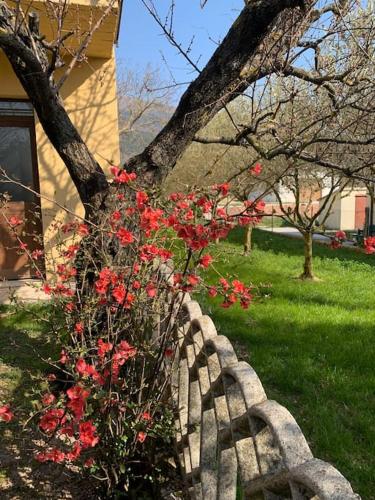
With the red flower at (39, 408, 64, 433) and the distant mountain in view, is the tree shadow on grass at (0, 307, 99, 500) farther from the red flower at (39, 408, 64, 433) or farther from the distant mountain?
the distant mountain

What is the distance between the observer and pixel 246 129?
4.06 meters

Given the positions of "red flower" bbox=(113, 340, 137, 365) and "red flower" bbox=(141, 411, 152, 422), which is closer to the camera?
"red flower" bbox=(113, 340, 137, 365)

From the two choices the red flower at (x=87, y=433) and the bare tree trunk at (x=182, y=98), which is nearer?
the red flower at (x=87, y=433)

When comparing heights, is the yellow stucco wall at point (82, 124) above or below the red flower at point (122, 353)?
above

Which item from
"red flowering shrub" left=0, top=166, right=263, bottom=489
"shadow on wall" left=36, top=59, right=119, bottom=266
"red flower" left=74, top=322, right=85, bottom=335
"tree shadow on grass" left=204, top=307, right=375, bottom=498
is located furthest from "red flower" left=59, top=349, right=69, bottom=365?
"shadow on wall" left=36, top=59, right=119, bottom=266

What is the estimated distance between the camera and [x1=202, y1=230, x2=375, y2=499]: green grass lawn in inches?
126

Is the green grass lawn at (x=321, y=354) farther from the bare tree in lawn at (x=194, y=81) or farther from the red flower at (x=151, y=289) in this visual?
the bare tree in lawn at (x=194, y=81)

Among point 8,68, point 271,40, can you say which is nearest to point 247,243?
point 8,68

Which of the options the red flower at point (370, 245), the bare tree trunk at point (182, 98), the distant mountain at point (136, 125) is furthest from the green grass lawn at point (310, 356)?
the distant mountain at point (136, 125)

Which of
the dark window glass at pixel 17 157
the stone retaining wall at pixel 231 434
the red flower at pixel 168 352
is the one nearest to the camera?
the stone retaining wall at pixel 231 434

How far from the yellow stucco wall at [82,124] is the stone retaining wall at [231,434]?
4.66m

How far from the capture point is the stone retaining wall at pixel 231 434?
1276 mm

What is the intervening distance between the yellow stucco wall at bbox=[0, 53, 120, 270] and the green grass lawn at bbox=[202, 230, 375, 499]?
2750mm

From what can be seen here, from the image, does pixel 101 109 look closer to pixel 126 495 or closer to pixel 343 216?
pixel 126 495
